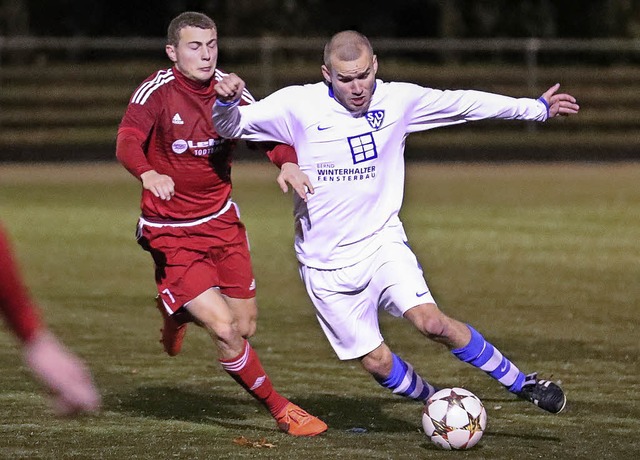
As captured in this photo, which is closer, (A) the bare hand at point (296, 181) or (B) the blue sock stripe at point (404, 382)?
(A) the bare hand at point (296, 181)

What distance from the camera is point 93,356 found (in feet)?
27.5

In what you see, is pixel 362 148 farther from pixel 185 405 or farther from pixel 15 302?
pixel 15 302

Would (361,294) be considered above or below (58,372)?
below

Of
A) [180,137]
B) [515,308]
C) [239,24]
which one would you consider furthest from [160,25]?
[180,137]

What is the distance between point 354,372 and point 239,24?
2033 centimetres

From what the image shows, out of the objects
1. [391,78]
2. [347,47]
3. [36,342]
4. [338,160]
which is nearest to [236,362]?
[338,160]

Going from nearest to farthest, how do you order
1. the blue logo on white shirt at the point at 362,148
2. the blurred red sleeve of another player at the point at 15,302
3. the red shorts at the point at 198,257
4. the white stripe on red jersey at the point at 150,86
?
the blurred red sleeve of another player at the point at 15,302, the blue logo on white shirt at the point at 362,148, the red shorts at the point at 198,257, the white stripe on red jersey at the point at 150,86

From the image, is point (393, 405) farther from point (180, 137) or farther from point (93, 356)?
point (93, 356)

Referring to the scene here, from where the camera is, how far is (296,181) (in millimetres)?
5859

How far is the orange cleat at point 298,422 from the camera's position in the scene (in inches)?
246

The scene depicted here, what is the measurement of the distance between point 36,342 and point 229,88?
2837 mm

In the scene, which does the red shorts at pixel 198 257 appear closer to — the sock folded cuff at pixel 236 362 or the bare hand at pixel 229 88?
the sock folded cuff at pixel 236 362

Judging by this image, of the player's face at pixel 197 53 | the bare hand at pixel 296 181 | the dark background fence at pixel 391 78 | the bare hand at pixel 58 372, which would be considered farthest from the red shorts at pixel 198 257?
the dark background fence at pixel 391 78

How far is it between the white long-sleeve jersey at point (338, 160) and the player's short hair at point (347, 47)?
0.78 feet
